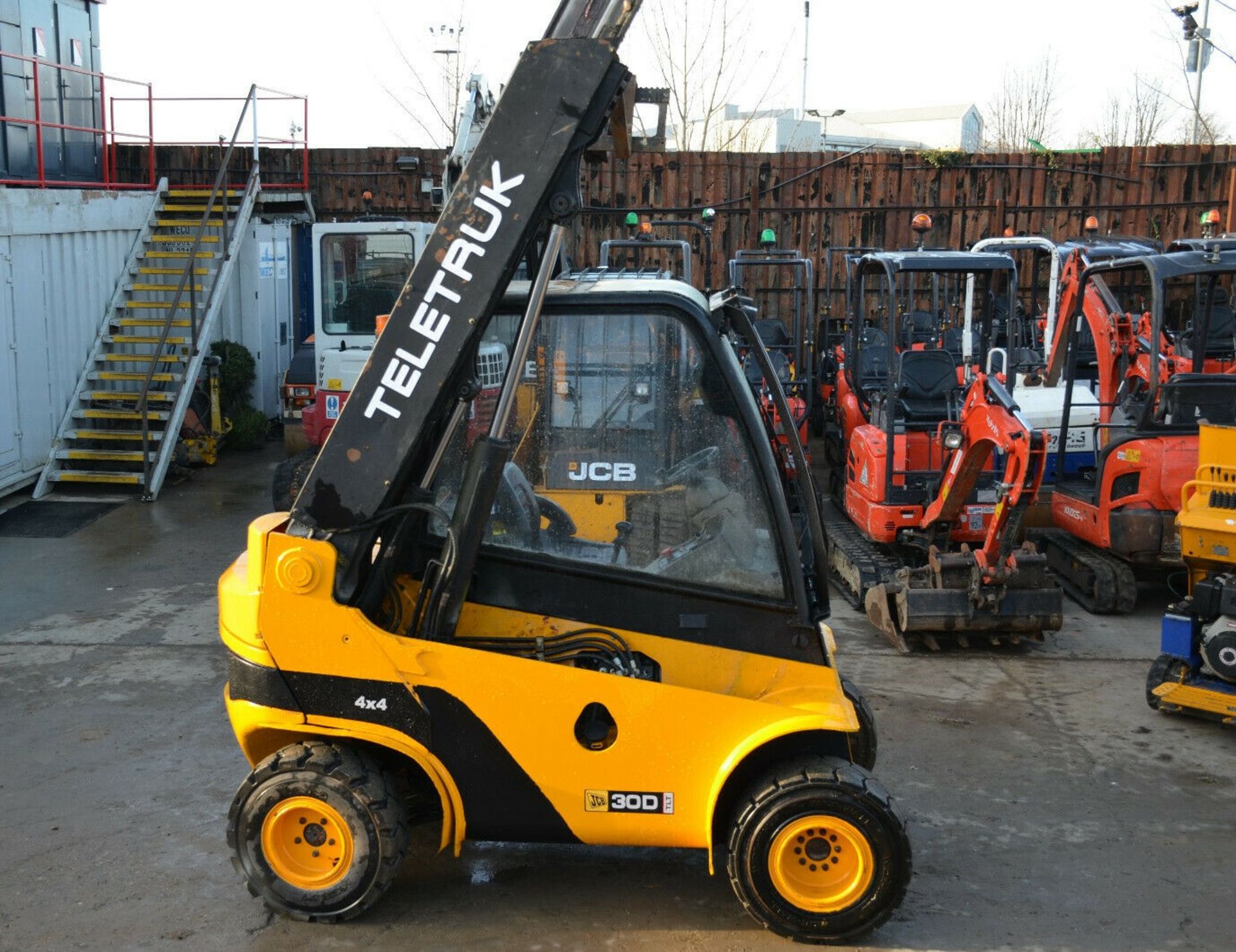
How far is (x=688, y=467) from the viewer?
4520 millimetres

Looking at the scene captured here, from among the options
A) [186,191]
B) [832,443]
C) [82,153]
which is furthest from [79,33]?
[832,443]

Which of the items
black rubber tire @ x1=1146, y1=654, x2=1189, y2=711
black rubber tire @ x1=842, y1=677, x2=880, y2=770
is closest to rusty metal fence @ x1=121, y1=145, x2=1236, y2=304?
black rubber tire @ x1=1146, y1=654, x2=1189, y2=711

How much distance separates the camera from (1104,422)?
10812 millimetres

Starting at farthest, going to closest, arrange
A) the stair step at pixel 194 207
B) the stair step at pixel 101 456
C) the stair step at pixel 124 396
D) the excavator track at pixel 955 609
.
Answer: the stair step at pixel 194 207 < the stair step at pixel 124 396 < the stair step at pixel 101 456 < the excavator track at pixel 955 609

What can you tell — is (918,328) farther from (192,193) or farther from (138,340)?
(192,193)

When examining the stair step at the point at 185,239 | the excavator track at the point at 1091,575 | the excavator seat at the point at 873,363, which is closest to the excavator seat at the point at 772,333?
the excavator seat at the point at 873,363

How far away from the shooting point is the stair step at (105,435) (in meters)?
13.2

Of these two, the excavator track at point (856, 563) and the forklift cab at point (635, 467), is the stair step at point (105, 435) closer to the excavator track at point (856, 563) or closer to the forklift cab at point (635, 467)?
the excavator track at point (856, 563)

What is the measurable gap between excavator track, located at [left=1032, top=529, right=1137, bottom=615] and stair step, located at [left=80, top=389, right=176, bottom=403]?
9.23m

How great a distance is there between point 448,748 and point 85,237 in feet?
38.4

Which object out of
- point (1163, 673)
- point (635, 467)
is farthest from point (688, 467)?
point (1163, 673)

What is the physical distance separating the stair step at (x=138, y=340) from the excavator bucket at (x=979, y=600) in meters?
9.24

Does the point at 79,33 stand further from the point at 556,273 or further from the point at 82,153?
the point at 556,273

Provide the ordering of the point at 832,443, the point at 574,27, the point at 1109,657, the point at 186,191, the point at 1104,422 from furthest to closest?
1. the point at 186,191
2. the point at 832,443
3. the point at 1104,422
4. the point at 1109,657
5. the point at 574,27
